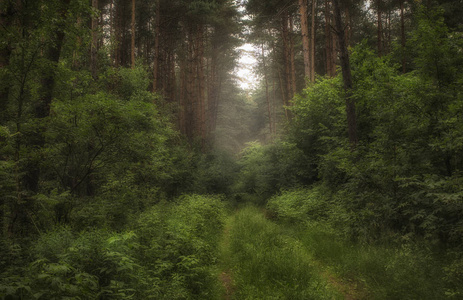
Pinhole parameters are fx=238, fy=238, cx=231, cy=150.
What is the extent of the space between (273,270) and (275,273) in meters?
0.07

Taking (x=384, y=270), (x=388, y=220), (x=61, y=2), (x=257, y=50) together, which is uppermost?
(x=257, y=50)

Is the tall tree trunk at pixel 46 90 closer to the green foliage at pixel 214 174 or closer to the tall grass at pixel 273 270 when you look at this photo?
the tall grass at pixel 273 270

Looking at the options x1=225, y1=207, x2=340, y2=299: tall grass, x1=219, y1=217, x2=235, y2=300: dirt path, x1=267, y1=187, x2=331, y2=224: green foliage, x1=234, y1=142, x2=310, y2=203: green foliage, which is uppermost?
x1=234, y1=142, x2=310, y2=203: green foliage

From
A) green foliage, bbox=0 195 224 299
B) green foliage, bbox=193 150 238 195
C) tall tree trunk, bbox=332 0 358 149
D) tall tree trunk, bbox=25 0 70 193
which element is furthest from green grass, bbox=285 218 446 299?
green foliage, bbox=193 150 238 195

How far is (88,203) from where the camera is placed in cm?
708

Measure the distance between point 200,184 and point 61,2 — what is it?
12.4 metres

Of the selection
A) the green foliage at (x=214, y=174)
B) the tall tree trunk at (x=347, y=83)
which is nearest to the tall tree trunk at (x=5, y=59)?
the tall tree trunk at (x=347, y=83)

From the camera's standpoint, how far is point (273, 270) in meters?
5.10

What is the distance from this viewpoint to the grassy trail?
441cm

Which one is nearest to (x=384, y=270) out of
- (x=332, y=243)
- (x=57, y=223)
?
(x=332, y=243)

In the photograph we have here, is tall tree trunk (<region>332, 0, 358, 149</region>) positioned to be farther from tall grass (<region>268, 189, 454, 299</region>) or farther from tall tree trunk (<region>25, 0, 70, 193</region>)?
tall tree trunk (<region>25, 0, 70, 193</region>)

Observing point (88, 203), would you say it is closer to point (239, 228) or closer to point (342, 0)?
point (239, 228)

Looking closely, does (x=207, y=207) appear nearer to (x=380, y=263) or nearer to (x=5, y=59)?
(x=380, y=263)

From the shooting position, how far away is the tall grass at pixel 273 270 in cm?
437
